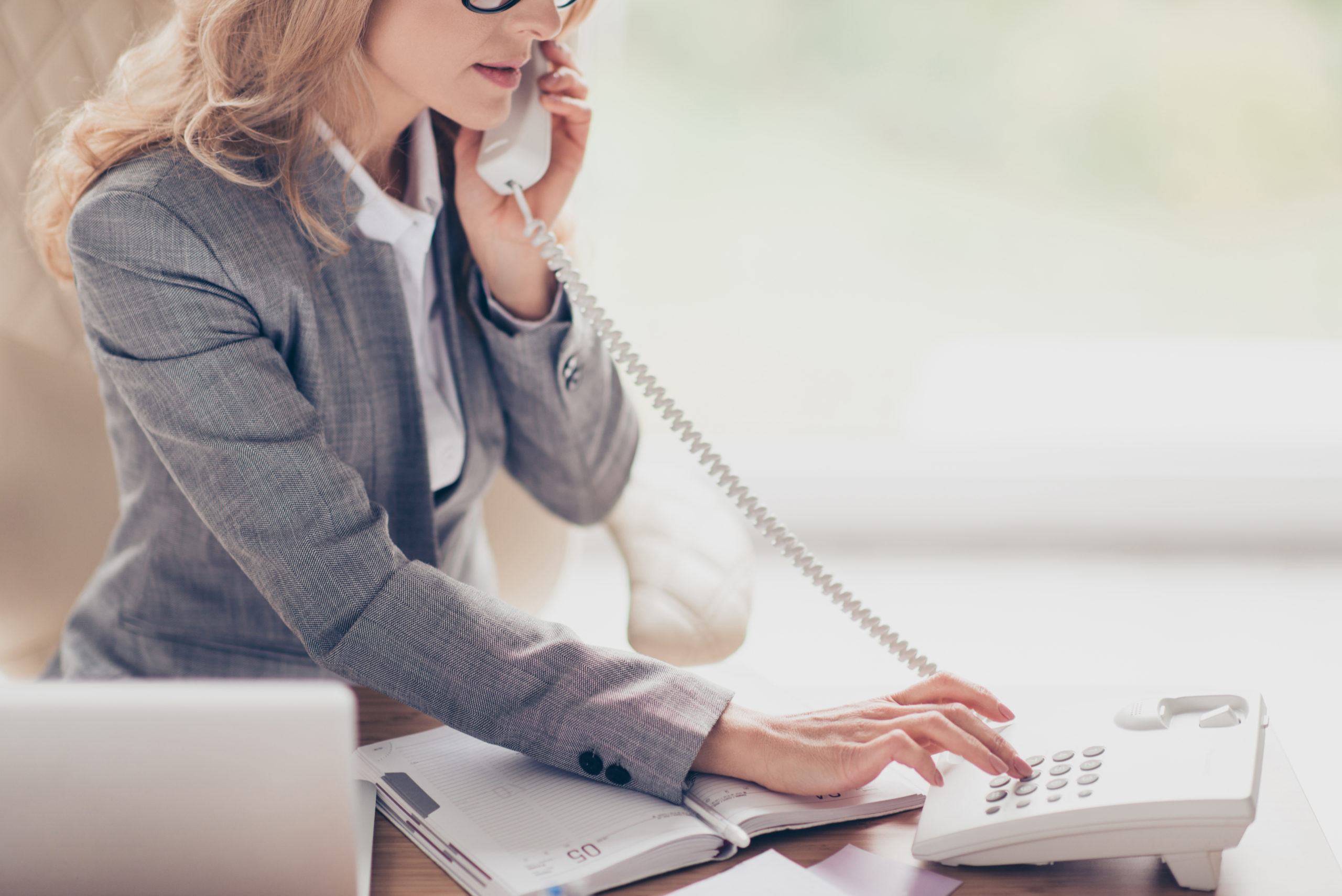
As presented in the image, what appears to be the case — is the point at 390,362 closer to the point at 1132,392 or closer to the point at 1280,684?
the point at 1280,684

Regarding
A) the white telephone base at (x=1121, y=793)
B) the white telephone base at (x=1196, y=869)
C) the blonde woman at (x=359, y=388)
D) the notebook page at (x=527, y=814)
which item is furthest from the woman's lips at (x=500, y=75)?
the white telephone base at (x=1196, y=869)

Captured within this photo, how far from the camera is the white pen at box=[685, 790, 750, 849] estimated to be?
2.47 feet

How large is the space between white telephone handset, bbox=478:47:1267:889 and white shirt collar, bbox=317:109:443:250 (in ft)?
2.50

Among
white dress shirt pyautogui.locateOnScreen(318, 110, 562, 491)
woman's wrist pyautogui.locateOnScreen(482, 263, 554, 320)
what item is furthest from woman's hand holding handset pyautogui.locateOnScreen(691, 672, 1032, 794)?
woman's wrist pyautogui.locateOnScreen(482, 263, 554, 320)

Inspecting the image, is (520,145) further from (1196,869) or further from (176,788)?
(1196,869)

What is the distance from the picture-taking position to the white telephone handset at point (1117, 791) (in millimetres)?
685

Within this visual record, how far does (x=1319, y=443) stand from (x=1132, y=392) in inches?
20.4

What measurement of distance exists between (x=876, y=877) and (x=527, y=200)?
0.86m

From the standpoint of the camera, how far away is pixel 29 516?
4.14 feet

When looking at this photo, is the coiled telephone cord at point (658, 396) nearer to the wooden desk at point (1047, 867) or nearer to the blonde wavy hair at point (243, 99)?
the blonde wavy hair at point (243, 99)

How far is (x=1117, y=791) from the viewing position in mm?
708

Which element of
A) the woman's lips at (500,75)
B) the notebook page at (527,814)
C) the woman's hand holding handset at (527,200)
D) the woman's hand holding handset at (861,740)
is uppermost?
the woman's lips at (500,75)

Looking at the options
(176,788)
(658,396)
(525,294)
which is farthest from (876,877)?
(525,294)

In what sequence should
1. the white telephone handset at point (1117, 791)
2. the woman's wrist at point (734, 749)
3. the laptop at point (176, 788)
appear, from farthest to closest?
the woman's wrist at point (734, 749), the white telephone handset at point (1117, 791), the laptop at point (176, 788)
